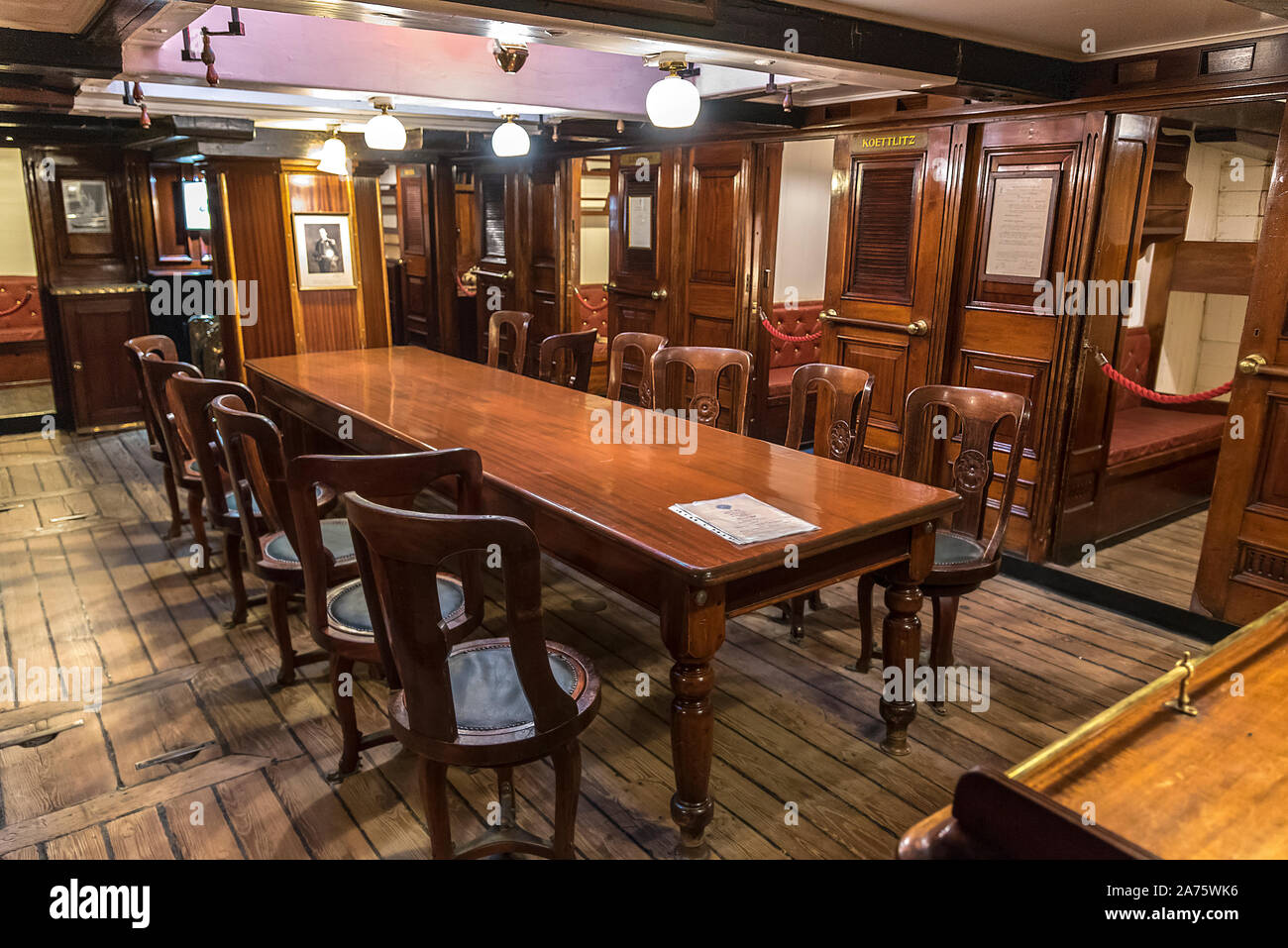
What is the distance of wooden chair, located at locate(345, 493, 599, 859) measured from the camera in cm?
172

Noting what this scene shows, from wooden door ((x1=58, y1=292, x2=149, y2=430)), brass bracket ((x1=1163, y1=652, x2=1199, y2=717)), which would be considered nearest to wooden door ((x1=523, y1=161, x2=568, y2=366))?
wooden door ((x1=58, y1=292, x2=149, y2=430))

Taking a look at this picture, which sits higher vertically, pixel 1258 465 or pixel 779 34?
pixel 779 34

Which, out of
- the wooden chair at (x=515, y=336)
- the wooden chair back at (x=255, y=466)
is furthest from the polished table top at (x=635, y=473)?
the wooden chair at (x=515, y=336)

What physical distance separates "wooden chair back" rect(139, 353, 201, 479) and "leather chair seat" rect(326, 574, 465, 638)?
1403 mm

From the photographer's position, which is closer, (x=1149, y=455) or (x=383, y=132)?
(x=383, y=132)

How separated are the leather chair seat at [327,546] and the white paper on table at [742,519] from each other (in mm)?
1197

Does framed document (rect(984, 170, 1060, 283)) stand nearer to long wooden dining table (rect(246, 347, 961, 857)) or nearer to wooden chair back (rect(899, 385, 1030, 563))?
wooden chair back (rect(899, 385, 1030, 563))

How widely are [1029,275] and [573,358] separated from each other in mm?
2401

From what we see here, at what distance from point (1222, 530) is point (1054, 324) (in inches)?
47.1

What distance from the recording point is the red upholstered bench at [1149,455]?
471 cm

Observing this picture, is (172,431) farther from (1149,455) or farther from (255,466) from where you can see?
(1149,455)

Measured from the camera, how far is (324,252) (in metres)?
7.26

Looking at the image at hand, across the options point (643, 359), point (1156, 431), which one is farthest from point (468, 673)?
point (1156, 431)

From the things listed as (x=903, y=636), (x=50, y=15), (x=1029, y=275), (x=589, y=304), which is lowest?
(x=903, y=636)
